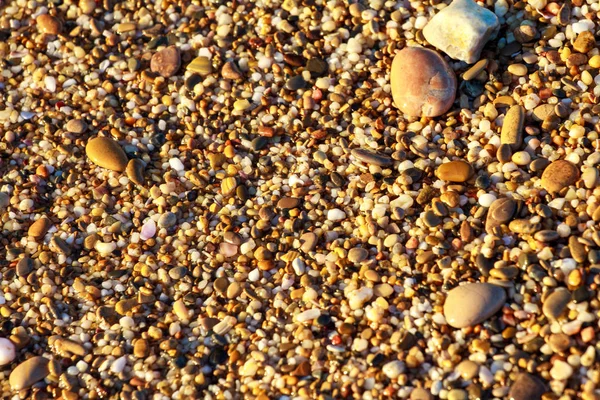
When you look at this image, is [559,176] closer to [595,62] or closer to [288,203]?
[595,62]

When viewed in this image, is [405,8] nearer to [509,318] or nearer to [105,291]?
[509,318]

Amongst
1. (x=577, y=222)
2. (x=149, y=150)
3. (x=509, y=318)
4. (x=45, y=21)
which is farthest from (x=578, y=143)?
(x=45, y=21)

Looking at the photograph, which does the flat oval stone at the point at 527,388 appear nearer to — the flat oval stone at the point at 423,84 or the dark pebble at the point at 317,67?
the flat oval stone at the point at 423,84

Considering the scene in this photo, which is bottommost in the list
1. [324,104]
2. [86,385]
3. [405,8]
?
[86,385]

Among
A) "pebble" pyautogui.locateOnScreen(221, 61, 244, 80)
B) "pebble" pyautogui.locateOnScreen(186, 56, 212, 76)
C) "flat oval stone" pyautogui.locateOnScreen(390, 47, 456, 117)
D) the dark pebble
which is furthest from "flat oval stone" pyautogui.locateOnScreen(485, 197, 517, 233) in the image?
"pebble" pyautogui.locateOnScreen(186, 56, 212, 76)

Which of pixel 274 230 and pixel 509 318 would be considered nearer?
pixel 509 318

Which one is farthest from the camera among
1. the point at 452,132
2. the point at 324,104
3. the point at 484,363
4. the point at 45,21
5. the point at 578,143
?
the point at 45,21

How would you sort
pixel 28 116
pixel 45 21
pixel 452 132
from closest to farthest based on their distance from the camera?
pixel 452 132, pixel 28 116, pixel 45 21
